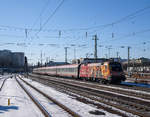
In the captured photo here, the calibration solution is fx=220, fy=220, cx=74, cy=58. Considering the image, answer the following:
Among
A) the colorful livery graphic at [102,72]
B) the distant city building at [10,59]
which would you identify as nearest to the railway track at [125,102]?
the colorful livery graphic at [102,72]

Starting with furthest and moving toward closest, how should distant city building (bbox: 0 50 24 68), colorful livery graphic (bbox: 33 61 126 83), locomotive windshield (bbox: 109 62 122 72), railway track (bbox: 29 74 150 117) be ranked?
1. distant city building (bbox: 0 50 24 68)
2. locomotive windshield (bbox: 109 62 122 72)
3. colorful livery graphic (bbox: 33 61 126 83)
4. railway track (bbox: 29 74 150 117)

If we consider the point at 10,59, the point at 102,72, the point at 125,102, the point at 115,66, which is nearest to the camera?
the point at 125,102

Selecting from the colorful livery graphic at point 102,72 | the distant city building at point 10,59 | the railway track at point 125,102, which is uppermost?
the distant city building at point 10,59

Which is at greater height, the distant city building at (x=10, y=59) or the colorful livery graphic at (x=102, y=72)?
the distant city building at (x=10, y=59)

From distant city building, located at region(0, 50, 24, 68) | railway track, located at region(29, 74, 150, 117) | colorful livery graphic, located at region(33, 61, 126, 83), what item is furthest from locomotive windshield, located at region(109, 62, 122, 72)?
distant city building, located at region(0, 50, 24, 68)

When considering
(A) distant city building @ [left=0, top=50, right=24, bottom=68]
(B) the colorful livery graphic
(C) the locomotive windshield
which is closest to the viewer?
(B) the colorful livery graphic

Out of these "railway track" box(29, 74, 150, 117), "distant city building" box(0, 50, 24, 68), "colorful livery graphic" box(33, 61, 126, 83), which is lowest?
"railway track" box(29, 74, 150, 117)

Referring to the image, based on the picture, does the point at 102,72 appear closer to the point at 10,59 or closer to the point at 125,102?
the point at 125,102

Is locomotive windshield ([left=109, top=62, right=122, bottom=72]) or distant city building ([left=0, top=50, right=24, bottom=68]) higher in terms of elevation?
distant city building ([left=0, top=50, right=24, bottom=68])

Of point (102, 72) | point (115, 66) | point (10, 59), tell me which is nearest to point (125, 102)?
point (115, 66)

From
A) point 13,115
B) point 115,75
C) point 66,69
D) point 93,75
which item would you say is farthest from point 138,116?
point 66,69

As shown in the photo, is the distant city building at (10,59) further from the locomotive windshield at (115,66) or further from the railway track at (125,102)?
the railway track at (125,102)

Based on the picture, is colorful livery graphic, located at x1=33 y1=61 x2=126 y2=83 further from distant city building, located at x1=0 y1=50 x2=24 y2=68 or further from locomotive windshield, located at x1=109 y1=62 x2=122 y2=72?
distant city building, located at x1=0 y1=50 x2=24 y2=68

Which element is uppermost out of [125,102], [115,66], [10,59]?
[10,59]
